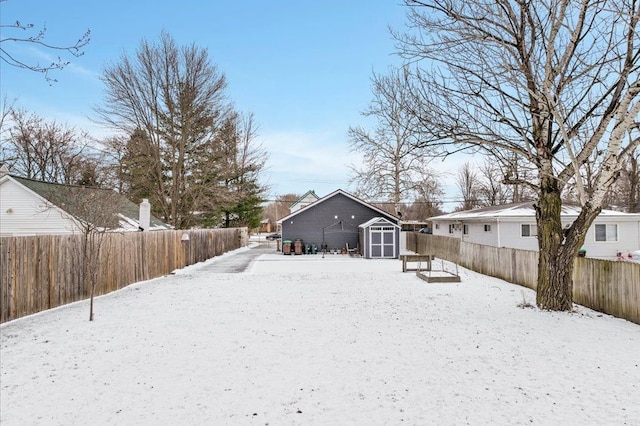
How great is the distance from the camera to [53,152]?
1005 inches

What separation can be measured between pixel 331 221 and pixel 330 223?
0.51 feet

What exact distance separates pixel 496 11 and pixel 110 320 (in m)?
10.5

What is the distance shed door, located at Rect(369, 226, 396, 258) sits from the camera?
2262 cm

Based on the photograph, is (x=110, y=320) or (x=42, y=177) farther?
(x=42, y=177)

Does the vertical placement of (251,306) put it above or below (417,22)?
below

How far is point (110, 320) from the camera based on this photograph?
7.57 m

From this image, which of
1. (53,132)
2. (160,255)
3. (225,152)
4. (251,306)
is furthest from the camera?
(225,152)

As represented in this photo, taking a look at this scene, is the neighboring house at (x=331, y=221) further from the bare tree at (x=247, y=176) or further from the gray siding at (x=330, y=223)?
the bare tree at (x=247, y=176)

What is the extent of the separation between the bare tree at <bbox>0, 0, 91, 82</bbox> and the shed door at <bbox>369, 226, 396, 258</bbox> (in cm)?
1991

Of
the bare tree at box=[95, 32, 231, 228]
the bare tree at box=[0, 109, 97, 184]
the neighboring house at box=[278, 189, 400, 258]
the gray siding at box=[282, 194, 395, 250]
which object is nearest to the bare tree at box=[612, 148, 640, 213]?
the neighboring house at box=[278, 189, 400, 258]

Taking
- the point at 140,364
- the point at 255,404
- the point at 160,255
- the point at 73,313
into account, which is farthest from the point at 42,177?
the point at 255,404

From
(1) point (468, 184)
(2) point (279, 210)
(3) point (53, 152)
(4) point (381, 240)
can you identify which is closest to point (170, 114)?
(3) point (53, 152)

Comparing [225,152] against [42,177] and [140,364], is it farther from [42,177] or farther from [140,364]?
[140,364]

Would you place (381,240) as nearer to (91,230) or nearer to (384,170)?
(384,170)
